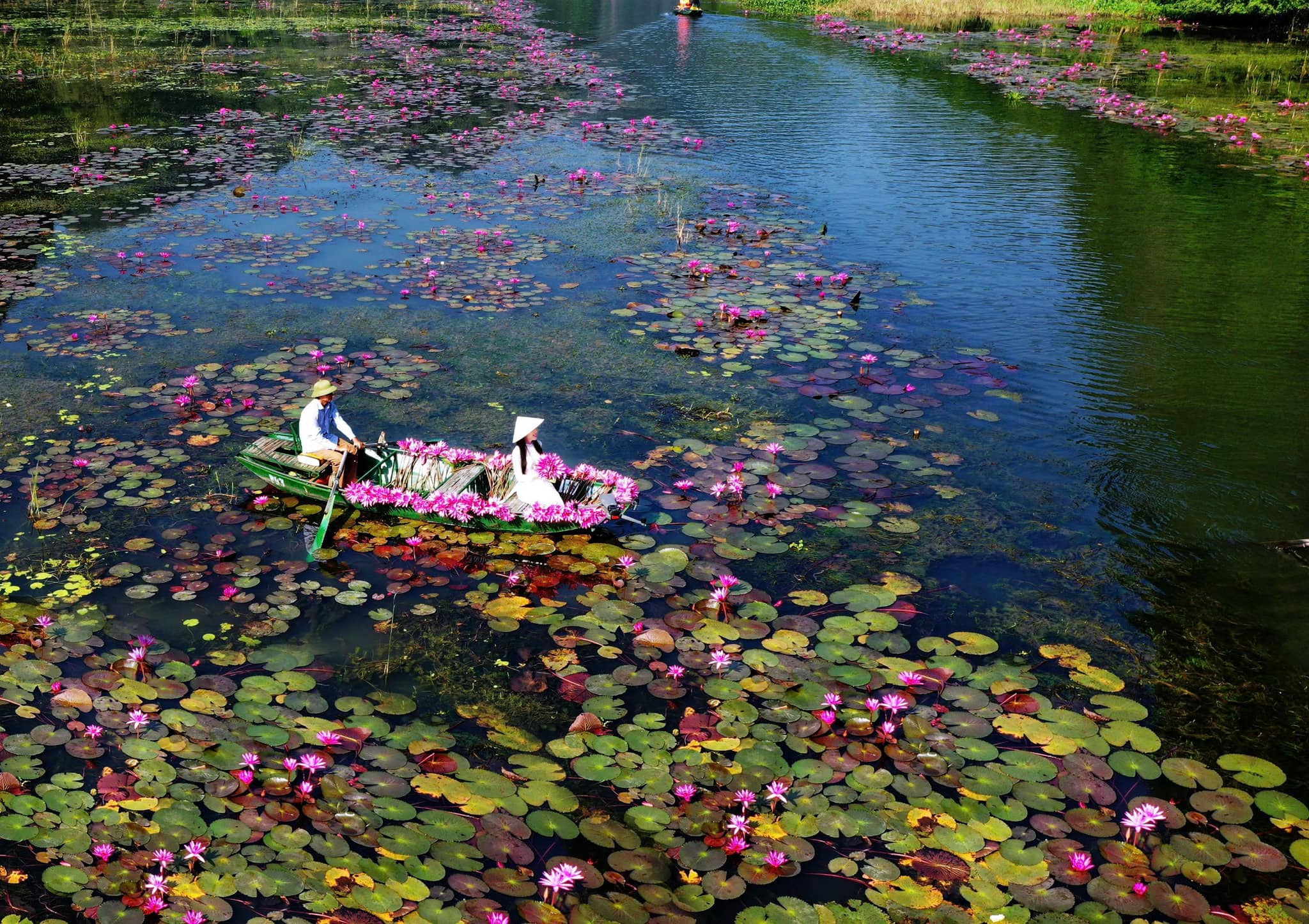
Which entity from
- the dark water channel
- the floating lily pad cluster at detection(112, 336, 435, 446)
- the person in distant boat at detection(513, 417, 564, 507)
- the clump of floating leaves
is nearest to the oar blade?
the clump of floating leaves

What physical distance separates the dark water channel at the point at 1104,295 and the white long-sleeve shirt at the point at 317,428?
5.13 meters

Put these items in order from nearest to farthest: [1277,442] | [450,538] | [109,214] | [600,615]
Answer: [600,615] → [450,538] → [1277,442] → [109,214]

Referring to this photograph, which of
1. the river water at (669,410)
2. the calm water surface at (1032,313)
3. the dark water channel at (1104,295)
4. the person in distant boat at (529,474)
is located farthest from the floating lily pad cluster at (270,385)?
the dark water channel at (1104,295)

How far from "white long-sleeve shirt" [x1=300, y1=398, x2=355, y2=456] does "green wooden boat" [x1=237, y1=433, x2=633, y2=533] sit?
0.12 m

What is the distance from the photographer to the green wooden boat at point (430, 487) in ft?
27.2

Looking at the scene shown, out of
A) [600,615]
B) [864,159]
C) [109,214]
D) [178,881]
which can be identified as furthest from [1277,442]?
[109,214]

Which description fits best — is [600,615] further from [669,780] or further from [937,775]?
[937,775]

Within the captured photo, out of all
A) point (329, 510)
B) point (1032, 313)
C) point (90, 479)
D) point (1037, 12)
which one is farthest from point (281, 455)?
point (1037, 12)

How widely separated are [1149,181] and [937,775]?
16.2 m

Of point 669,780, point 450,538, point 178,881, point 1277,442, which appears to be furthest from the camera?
point 1277,442

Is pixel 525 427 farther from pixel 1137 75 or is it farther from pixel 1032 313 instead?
pixel 1137 75

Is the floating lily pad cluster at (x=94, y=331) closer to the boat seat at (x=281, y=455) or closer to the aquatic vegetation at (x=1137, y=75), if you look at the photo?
the boat seat at (x=281, y=455)

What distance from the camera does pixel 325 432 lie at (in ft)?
29.4

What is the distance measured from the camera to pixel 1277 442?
10.0m
